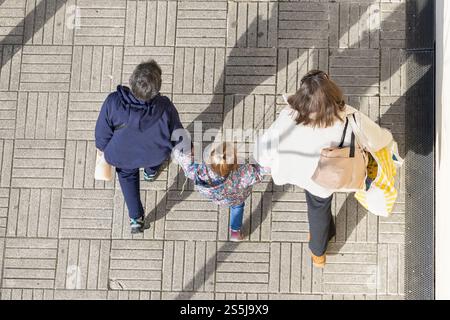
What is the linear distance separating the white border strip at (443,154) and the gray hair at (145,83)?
2417 mm

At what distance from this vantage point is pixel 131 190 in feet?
15.3

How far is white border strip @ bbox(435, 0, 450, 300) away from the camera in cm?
450

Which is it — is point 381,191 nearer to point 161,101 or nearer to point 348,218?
point 348,218

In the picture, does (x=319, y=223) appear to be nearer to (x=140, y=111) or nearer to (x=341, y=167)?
(x=341, y=167)

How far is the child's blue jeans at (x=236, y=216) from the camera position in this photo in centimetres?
466

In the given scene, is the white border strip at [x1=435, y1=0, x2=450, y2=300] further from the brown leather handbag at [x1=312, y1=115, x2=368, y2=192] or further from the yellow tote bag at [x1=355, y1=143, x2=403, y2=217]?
the brown leather handbag at [x1=312, y1=115, x2=368, y2=192]

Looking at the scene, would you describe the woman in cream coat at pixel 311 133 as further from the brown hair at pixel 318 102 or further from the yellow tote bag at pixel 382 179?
the yellow tote bag at pixel 382 179

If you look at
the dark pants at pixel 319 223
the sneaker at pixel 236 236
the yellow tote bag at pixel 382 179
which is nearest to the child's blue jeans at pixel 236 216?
the sneaker at pixel 236 236

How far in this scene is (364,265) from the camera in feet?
16.2

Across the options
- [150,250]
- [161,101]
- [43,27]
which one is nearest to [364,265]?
[150,250]

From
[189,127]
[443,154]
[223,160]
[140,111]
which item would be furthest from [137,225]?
[443,154]

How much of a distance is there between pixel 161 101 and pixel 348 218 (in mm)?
2085
